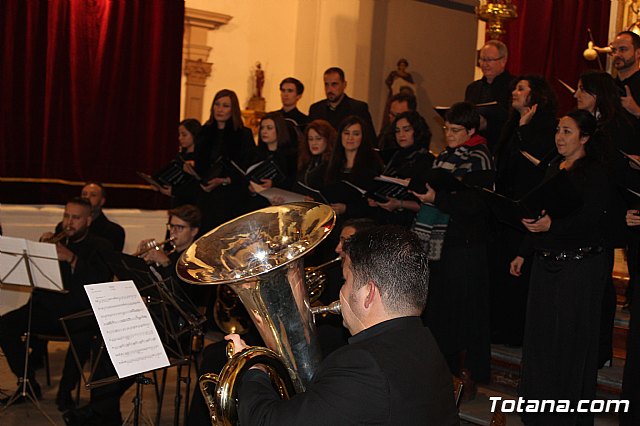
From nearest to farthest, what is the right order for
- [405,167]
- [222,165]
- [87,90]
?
[405,167], [222,165], [87,90]

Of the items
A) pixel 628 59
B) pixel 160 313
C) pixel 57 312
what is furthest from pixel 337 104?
pixel 160 313

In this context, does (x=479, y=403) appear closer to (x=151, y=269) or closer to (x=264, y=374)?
(x=151, y=269)

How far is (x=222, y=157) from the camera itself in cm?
715

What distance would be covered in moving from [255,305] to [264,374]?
0.53 m

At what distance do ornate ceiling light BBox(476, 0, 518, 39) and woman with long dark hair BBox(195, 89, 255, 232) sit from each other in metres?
2.26

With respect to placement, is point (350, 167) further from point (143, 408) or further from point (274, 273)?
point (274, 273)

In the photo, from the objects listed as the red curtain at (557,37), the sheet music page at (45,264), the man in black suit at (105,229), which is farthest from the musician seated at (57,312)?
the red curtain at (557,37)

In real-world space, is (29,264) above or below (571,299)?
below

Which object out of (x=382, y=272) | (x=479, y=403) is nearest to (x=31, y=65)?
(x=479, y=403)

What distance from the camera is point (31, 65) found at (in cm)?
873

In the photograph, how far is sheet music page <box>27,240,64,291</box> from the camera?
5289 mm

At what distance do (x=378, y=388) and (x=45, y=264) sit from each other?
11.6ft

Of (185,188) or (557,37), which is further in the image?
(557,37)

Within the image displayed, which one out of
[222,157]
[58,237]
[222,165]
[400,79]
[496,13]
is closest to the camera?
[58,237]
